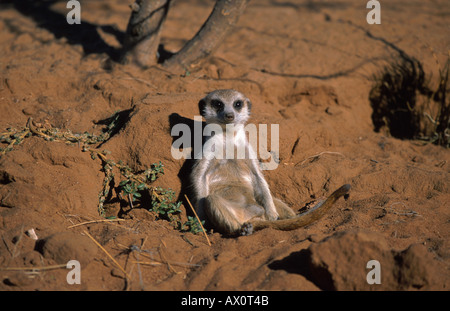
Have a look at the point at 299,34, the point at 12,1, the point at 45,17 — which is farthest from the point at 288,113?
the point at 12,1

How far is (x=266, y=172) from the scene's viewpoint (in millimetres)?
3928

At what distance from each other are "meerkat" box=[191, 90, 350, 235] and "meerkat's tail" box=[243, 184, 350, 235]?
0.01 m

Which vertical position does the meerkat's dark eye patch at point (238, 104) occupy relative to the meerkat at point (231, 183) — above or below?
above

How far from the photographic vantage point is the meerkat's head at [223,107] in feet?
11.7

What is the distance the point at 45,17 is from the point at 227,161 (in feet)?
14.3

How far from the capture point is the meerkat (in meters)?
3.26

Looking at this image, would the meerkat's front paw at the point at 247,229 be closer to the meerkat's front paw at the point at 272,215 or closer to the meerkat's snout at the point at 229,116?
the meerkat's front paw at the point at 272,215

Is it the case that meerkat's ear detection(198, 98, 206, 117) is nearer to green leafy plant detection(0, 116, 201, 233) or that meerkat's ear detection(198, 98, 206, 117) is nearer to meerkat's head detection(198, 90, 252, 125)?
meerkat's head detection(198, 90, 252, 125)

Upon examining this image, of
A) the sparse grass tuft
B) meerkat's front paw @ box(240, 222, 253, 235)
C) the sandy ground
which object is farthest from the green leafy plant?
the sparse grass tuft

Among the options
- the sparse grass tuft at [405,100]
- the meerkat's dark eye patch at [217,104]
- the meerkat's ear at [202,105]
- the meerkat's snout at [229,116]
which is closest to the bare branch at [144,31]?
the meerkat's ear at [202,105]

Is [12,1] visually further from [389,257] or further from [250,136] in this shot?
[389,257]

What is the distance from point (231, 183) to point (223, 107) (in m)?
0.71

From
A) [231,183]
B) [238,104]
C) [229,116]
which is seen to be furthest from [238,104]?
[231,183]

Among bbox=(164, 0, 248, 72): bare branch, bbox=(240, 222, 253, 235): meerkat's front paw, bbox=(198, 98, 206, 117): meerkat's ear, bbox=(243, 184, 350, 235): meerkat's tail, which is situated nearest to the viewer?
bbox=(243, 184, 350, 235): meerkat's tail
